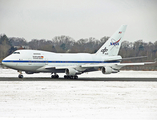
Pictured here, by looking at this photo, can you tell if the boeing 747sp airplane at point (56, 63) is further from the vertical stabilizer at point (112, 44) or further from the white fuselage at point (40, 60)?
the vertical stabilizer at point (112, 44)

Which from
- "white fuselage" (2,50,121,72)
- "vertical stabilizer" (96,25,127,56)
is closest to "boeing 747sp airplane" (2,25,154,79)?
"white fuselage" (2,50,121,72)

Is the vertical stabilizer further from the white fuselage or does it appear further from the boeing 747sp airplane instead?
the white fuselage

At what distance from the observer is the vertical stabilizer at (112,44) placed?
1668 inches

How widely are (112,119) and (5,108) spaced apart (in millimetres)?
5381

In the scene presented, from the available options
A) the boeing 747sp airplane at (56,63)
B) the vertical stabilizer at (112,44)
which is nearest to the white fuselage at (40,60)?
the boeing 747sp airplane at (56,63)

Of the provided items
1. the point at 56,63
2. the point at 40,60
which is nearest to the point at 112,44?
the point at 56,63

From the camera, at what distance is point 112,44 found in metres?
42.8

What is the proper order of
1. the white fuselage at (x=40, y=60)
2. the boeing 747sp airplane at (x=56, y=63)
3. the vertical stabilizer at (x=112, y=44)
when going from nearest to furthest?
the white fuselage at (x=40, y=60)
the boeing 747sp airplane at (x=56, y=63)
the vertical stabilizer at (x=112, y=44)

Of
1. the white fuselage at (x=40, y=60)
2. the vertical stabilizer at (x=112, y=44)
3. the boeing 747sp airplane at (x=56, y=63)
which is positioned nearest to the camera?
the white fuselage at (x=40, y=60)

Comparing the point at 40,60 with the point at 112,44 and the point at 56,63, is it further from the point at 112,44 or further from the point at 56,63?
the point at 112,44

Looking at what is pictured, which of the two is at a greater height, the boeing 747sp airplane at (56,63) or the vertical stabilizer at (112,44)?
the vertical stabilizer at (112,44)

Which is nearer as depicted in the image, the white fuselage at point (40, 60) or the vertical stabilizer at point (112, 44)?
the white fuselage at point (40, 60)

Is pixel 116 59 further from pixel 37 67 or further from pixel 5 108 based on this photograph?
pixel 5 108

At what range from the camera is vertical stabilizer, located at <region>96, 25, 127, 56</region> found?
42375mm
